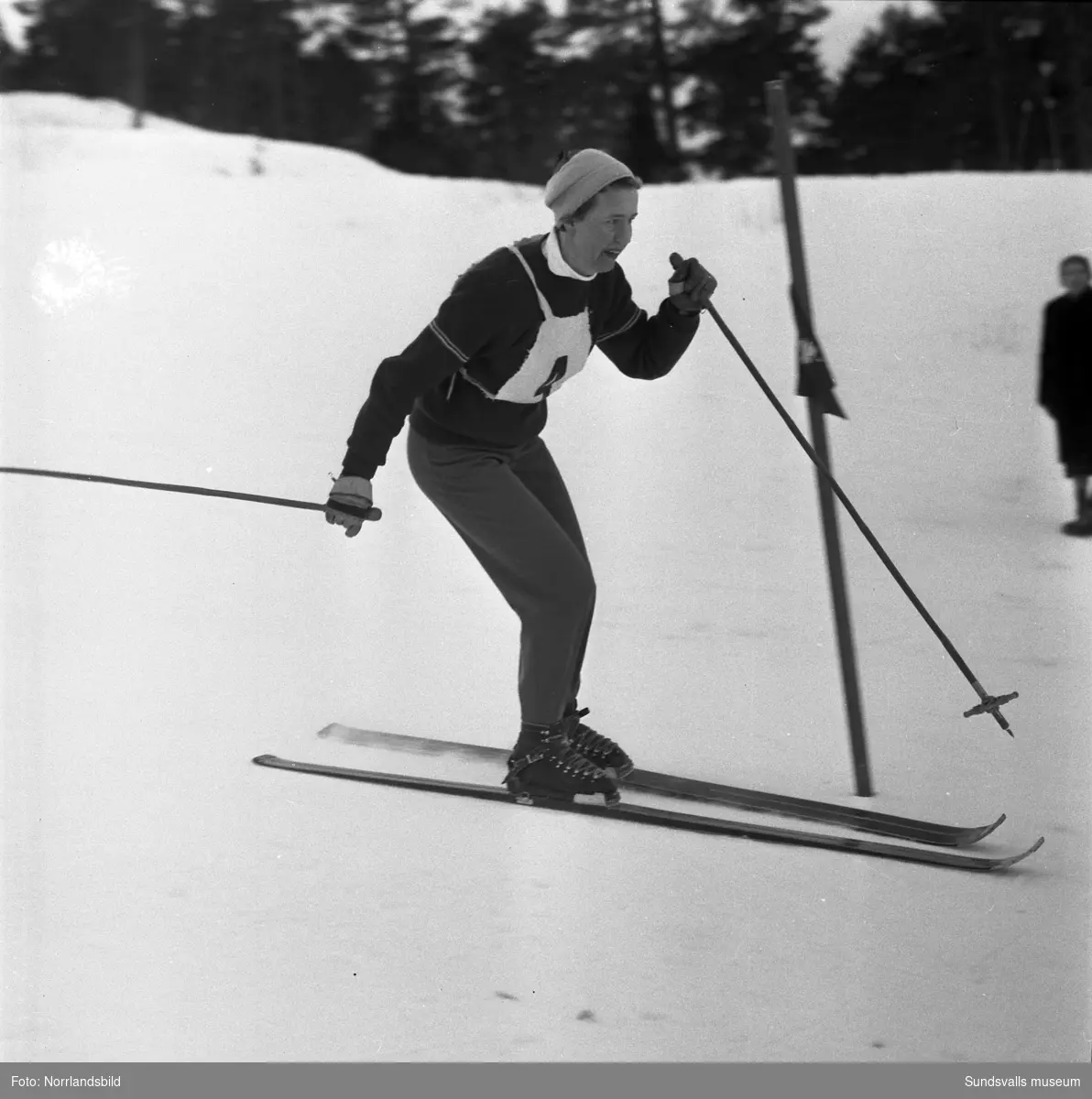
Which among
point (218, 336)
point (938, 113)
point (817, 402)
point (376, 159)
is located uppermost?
point (938, 113)

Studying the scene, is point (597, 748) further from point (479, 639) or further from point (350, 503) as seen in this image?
point (479, 639)

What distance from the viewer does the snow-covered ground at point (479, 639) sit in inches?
99.3

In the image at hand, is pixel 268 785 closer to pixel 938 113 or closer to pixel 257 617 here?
pixel 257 617

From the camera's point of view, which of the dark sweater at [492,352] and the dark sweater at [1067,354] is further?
the dark sweater at [1067,354]

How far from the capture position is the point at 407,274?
823 centimetres

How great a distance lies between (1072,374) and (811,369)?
3.21 meters

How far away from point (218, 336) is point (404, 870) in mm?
5079

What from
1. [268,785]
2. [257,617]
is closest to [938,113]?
[257,617]

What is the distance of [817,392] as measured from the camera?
129 inches

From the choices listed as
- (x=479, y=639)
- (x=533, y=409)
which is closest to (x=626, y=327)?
(x=533, y=409)

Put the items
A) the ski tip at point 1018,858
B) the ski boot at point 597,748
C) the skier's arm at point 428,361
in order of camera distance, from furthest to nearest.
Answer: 1. the ski boot at point 597,748
2. the skier's arm at point 428,361
3. the ski tip at point 1018,858

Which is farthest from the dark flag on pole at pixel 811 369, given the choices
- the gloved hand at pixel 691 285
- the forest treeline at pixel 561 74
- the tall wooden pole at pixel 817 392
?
the forest treeline at pixel 561 74

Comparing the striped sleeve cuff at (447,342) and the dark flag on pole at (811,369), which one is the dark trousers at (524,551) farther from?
the dark flag on pole at (811,369)
